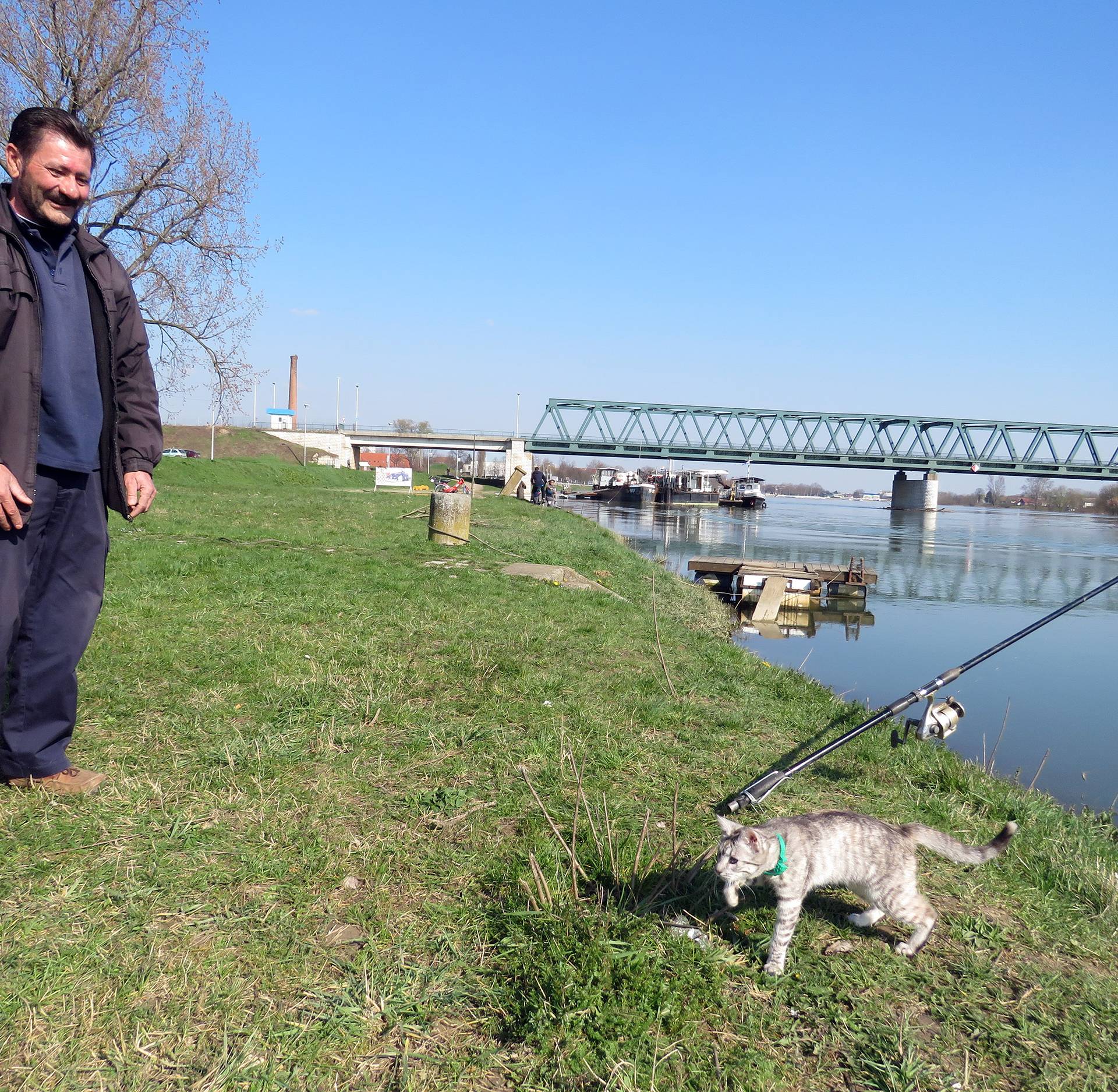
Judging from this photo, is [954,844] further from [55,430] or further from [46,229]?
[46,229]

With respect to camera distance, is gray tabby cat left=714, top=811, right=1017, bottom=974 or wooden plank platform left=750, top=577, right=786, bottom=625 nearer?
gray tabby cat left=714, top=811, right=1017, bottom=974

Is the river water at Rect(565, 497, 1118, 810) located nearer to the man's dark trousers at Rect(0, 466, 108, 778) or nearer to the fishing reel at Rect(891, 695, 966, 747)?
the fishing reel at Rect(891, 695, 966, 747)

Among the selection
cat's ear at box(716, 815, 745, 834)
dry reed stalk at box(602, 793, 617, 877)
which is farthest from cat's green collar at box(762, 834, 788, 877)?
dry reed stalk at box(602, 793, 617, 877)

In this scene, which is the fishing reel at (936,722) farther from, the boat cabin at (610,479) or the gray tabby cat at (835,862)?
the boat cabin at (610,479)

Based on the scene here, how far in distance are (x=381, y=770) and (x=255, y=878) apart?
0.90 metres

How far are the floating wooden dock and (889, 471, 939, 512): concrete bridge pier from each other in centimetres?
7052

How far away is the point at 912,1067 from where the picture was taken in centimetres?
197

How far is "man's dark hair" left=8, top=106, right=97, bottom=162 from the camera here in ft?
8.87

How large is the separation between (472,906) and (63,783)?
1660mm

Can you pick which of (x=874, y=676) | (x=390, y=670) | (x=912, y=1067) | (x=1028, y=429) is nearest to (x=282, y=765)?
(x=390, y=670)

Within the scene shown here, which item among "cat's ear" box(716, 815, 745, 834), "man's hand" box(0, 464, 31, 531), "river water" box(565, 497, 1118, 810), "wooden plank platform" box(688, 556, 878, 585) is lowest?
"river water" box(565, 497, 1118, 810)

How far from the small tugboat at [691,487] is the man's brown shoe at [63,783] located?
69447 millimetres

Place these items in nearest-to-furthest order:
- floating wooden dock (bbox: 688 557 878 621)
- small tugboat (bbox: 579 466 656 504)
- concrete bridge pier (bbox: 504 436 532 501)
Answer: floating wooden dock (bbox: 688 557 878 621)
concrete bridge pier (bbox: 504 436 532 501)
small tugboat (bbox: 579 466 656 504)

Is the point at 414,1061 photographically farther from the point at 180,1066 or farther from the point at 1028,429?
the point at 1028,429
